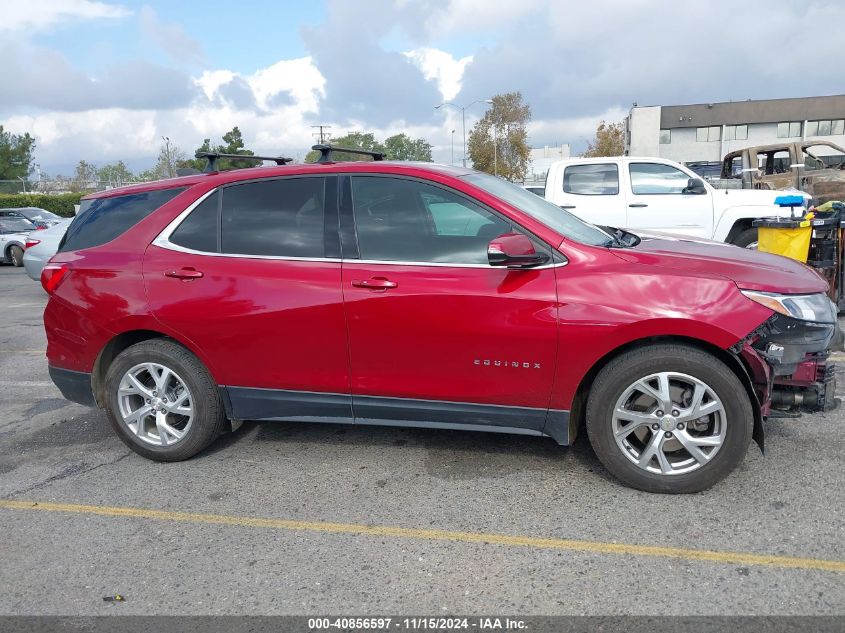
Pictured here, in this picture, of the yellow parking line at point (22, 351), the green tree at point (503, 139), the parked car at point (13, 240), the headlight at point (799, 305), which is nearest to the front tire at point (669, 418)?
the headlight at point (799, 305)

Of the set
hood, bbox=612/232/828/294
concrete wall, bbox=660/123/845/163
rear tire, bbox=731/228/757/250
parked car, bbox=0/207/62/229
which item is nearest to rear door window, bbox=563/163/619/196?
rear tire, bbox=731/228/757/250

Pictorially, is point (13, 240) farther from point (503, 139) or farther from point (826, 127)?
point (826, 127)

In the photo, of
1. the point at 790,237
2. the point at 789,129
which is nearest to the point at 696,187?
the point at 790,237

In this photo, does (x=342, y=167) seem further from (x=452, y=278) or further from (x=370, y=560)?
(x=370, y=560)

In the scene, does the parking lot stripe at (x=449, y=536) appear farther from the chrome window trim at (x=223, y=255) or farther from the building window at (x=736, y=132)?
the building window at (x=736, y=132)

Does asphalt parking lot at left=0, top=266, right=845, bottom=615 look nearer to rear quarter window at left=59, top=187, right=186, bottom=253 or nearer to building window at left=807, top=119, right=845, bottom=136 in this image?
rear quarter window at left=59, top=187, right=186, bottom=253

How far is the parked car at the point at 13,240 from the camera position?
18.5 metres

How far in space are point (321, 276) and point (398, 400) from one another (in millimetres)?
824

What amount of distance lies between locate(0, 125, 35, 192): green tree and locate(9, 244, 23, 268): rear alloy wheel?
42.9 meters

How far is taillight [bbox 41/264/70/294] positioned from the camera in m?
4.33

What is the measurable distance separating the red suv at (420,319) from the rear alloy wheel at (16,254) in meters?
16.7

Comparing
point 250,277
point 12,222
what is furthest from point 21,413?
point 12,222

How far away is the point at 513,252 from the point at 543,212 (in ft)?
2.48

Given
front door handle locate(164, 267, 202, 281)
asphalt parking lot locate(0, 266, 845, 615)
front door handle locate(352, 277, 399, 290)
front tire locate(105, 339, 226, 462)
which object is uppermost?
front door handle locate(164, 267, 202, 281)
